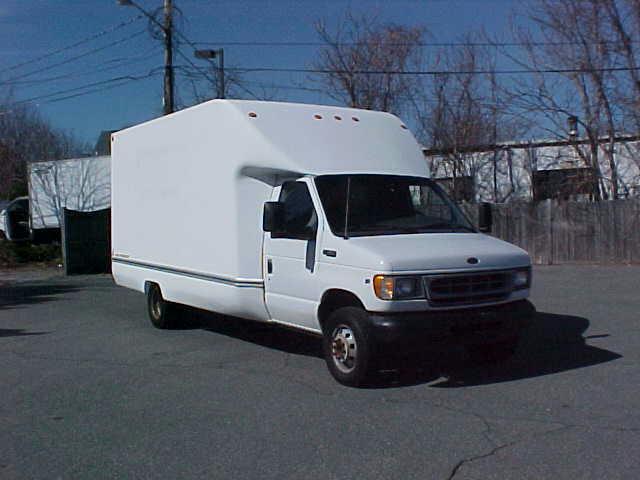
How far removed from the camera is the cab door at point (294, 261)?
28.8 feet

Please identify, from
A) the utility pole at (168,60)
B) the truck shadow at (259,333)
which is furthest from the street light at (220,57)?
the truck shadow at (259,333)

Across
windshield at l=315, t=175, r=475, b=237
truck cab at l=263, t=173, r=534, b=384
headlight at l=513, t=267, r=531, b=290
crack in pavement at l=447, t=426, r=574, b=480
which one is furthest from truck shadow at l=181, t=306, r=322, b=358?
crack in pavement at l=447, t=426, r=574, b=480

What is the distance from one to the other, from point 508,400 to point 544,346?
278cm

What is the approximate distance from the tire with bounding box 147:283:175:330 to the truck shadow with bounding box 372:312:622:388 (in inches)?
161

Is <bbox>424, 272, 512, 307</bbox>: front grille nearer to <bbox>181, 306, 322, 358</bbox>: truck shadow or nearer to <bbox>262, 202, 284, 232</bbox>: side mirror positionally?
<bbox>262, 202, 284, 232</bbox>: side mirror

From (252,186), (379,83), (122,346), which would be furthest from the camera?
(379,83)

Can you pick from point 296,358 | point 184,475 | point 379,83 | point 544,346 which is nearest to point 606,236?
point 379,83

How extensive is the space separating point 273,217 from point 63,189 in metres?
22.8

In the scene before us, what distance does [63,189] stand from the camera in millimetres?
29859

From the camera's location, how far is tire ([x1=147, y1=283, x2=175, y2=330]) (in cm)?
1211

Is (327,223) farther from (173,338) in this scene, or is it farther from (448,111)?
(448,111)

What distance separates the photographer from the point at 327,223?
28.3 feet

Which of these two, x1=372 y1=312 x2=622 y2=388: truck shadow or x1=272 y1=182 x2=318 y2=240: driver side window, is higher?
x1=272 y1=182 x2=318 y2=240: driver side window

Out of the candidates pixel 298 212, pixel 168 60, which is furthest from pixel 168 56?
pixel 298 212
